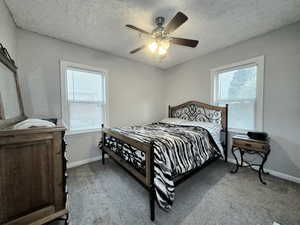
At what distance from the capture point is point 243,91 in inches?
110

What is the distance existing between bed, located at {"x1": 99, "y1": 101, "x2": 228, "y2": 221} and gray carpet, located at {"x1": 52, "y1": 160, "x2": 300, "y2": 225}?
→ 286mm

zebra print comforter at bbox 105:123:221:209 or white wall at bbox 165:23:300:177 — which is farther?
white wall at bbox 165:23:300:177

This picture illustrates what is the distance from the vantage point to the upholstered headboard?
9.81 feet

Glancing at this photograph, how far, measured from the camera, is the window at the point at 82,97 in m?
2.73

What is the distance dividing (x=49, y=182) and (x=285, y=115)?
3568 mm

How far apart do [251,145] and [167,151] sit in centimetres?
169

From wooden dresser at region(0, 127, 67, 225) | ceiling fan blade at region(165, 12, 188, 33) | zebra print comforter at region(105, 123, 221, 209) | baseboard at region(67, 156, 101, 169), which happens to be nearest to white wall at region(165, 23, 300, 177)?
zebra print comforter at region(105, 123, 221, 209)

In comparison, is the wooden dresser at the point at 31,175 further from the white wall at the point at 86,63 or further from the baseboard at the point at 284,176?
the baseboard at the point at 284,176

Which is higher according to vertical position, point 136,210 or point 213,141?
point 213,141

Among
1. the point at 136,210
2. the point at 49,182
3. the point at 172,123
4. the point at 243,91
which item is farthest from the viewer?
the point at 172,123

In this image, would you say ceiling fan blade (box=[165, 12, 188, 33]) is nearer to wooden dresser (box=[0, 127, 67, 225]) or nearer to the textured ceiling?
the textured ceiling

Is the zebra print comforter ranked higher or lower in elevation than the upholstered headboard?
lower

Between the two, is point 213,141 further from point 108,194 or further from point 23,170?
point 23,170

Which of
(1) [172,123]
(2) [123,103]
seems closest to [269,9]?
(1) [172,123]
